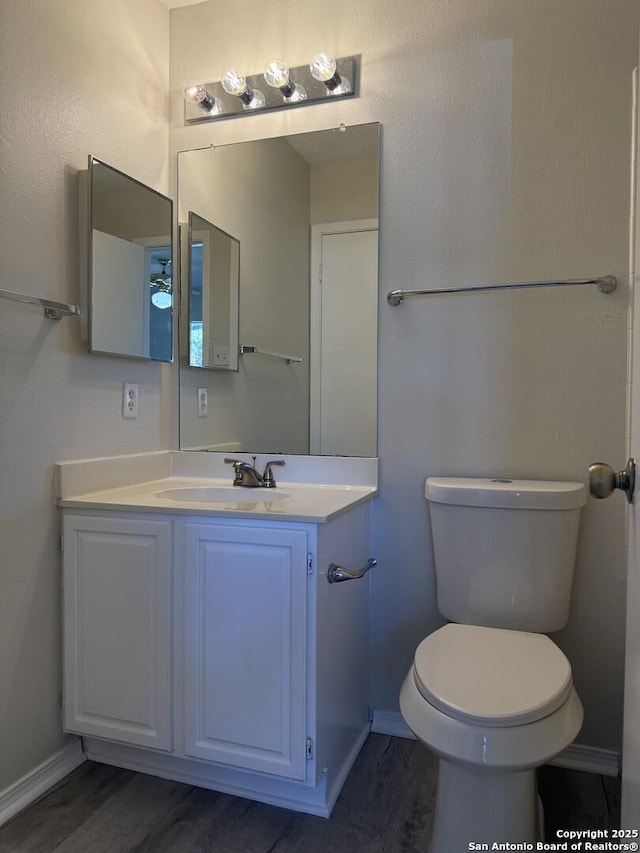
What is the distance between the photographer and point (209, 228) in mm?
2021

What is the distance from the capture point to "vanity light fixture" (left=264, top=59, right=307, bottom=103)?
5.90 ft

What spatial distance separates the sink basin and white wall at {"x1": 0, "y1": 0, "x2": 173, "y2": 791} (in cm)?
26

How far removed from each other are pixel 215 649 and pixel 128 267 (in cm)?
118

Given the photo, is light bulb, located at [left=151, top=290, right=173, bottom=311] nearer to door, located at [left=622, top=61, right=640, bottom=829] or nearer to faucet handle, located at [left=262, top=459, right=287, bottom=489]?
faucet handle, located at [left=262, top=459, right=287, bottom=489]

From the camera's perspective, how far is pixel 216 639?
1.41 m

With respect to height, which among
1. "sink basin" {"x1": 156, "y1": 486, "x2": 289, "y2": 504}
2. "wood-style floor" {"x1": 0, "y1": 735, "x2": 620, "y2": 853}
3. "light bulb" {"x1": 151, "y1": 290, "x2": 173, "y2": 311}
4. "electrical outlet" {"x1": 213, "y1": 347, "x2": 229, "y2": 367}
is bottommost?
"wood-style floor" {"x1": 0, "y1": 735, "x2": 620, "y2": 853}

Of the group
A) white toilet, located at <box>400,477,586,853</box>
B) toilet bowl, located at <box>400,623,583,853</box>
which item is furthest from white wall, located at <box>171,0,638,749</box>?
toilet bowl, located at <box>400,623,583,853</box>

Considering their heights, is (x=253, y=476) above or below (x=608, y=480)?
below

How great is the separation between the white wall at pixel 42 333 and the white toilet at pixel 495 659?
100cm

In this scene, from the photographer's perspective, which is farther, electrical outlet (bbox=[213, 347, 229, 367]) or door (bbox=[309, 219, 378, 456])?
electrical outlet (bbox=[213, 347, 229, 367])

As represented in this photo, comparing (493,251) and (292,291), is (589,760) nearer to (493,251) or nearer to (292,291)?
(493,251)

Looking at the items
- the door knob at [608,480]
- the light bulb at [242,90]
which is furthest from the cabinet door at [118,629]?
the light bulb at [242,90]

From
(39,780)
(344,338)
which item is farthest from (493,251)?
(39,780)

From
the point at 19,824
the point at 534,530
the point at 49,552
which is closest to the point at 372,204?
the point at 534,530
